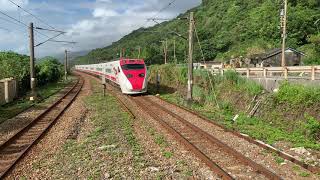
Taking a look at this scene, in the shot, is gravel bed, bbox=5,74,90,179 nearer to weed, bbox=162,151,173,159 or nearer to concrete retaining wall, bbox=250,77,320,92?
weed, bbox=162,151,173,159

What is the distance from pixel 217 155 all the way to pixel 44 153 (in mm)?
5037

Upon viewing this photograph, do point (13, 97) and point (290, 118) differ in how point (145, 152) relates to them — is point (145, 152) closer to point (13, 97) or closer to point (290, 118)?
point (290, 118)

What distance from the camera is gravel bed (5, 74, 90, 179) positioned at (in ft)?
30.5

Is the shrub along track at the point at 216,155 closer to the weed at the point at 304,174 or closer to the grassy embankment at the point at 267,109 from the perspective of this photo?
the weed at the point at 304,174

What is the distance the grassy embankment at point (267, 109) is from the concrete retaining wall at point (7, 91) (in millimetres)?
11564

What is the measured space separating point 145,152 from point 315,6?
96.2 m

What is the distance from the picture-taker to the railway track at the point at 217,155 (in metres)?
A: 8.98

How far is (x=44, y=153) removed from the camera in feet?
37.5

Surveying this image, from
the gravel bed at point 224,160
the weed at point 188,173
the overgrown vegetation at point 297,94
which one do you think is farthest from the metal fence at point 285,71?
the weed at point 188,173

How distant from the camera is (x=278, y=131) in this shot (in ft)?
47.4

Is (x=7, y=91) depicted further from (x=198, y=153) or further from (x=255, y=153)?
(x=255, y=153)

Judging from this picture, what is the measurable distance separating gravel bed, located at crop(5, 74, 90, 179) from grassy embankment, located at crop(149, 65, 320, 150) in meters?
6.53

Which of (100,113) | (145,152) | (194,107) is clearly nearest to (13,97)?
(100,113)

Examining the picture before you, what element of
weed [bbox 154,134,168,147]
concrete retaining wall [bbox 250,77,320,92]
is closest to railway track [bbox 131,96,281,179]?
weed [bbox 154,134,168,147]
